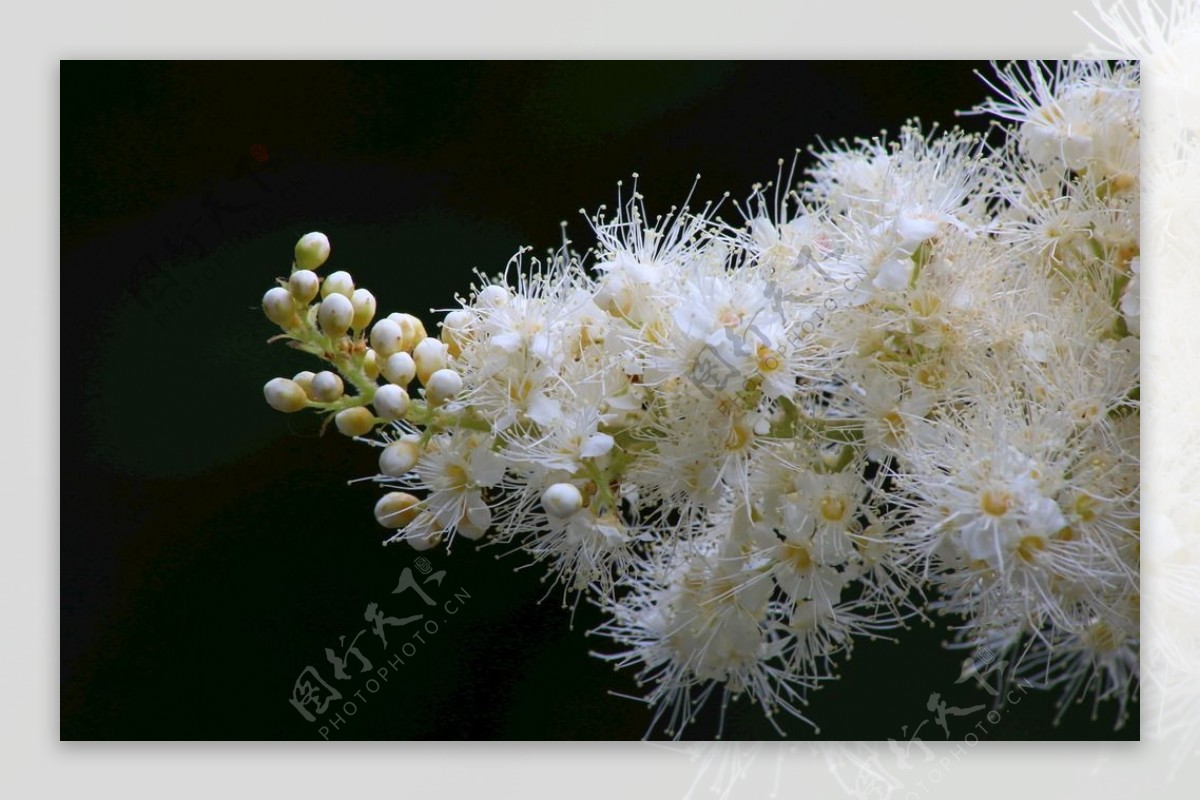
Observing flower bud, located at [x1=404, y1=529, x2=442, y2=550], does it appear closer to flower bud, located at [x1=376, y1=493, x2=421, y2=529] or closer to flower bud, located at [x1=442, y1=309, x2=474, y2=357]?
flower bud, located at [x1=376, y1=493, x2=421, y2=529]

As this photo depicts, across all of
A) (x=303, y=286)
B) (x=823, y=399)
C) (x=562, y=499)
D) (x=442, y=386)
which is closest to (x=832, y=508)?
(x=823, y=399)

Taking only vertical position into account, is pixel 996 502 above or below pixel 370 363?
below

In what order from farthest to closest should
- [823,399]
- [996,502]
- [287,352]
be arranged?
[287,352] → [823,399] → [996,502]

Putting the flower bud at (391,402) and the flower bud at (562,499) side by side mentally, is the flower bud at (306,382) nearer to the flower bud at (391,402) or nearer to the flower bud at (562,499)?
the flower bud at (391,402)

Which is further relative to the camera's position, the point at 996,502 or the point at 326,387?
the point at 326,387

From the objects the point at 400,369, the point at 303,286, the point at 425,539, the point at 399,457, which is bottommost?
the point at 425,539

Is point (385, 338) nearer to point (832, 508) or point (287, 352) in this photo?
point (287, 352)
